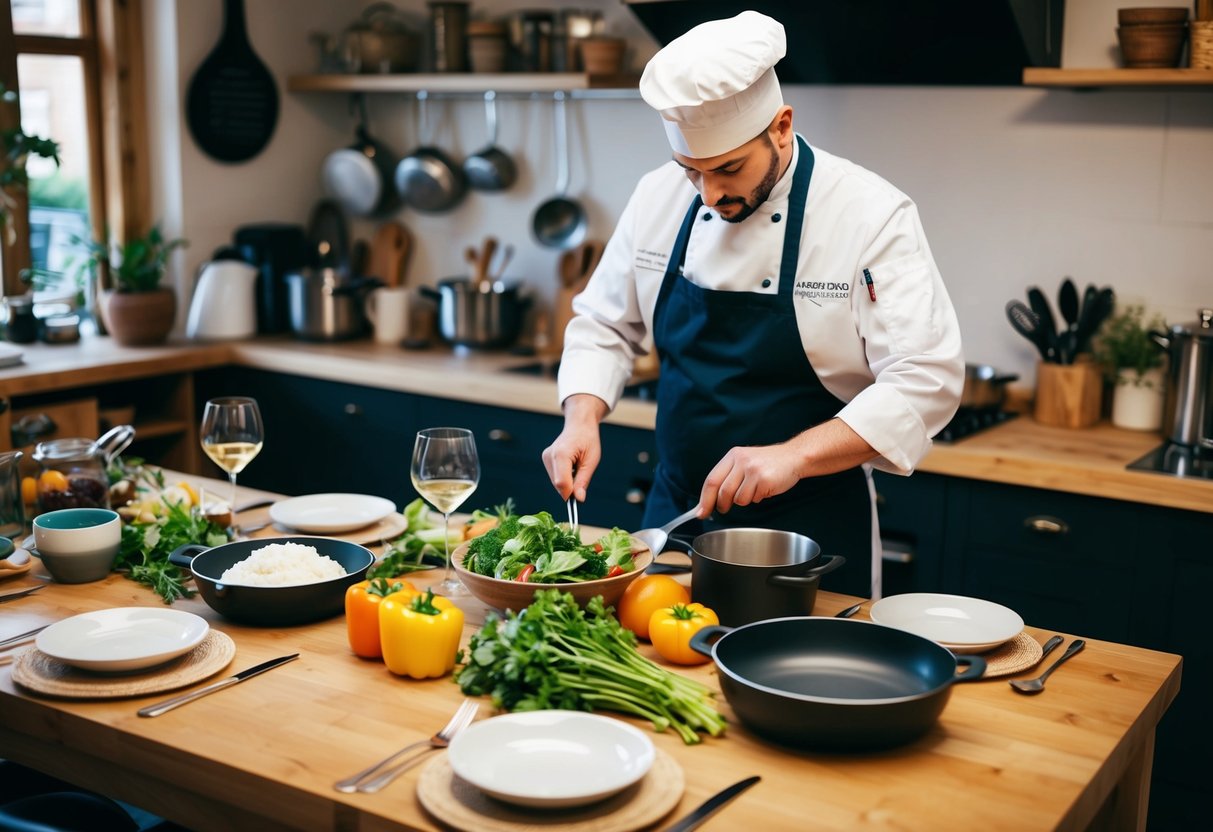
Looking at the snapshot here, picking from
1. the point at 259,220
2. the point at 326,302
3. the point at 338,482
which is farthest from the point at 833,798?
the point at 259,220

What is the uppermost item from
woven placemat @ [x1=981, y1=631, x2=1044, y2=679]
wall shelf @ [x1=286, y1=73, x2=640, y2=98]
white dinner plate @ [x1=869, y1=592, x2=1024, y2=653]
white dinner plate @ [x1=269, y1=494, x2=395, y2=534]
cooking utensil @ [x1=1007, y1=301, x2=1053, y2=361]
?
wall shelf @ [x1=286, y1=73, x2=640, y2=98]

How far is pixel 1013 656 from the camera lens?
1.59 meters

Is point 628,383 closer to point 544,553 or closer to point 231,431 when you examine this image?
point 231,431

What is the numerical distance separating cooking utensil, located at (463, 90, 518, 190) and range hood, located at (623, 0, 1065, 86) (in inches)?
33.3

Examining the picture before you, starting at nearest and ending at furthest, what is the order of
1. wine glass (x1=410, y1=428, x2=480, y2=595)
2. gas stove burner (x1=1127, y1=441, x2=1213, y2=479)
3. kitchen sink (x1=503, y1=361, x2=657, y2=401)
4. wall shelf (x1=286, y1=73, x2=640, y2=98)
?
wine glass (x1=410, y1=428, x2=480, y2=595), gas stove burner (x1=1127, y1=441, x2=1213, y2=479), kitchen sink (x1=503, y1=361, x2=657, y2=401), wall shelf (x1=286, y1=73, x2=640, y2=98)

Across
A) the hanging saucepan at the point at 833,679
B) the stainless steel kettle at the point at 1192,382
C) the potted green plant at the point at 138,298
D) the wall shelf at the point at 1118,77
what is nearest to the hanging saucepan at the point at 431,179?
the potted green plant at the point at 138,298

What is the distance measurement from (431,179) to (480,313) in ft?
1.88

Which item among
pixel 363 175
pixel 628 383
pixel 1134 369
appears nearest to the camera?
pixel 1134 369

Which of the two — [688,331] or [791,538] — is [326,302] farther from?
[791,538]

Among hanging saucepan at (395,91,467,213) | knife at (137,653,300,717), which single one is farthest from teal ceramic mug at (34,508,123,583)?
hanging saucepan at (395,91,467,213)

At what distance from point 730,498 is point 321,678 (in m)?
0.63

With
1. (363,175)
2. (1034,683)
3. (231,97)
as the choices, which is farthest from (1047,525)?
(231,97)

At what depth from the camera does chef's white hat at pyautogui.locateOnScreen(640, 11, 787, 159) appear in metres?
1.95

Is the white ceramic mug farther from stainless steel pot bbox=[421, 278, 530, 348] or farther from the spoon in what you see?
the spoon
